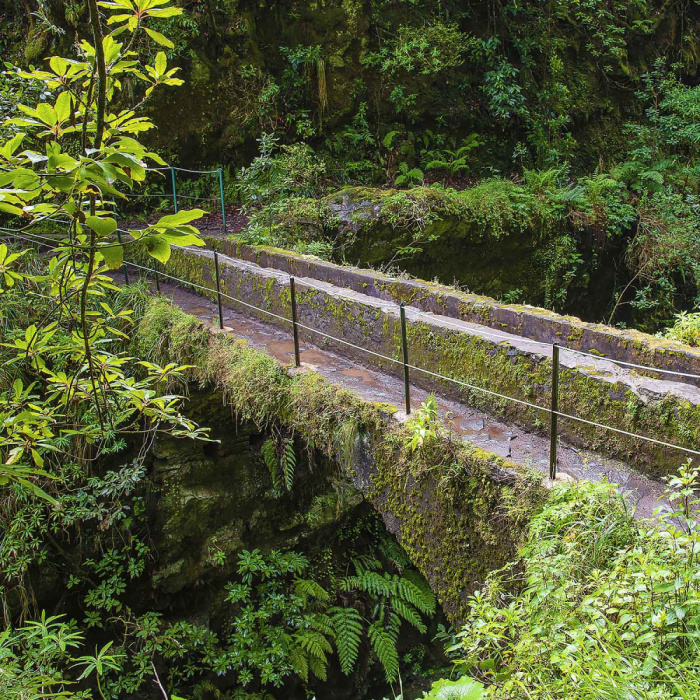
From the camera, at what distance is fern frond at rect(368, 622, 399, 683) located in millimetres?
7074

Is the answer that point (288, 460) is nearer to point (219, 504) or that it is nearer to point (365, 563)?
point (219, 504)

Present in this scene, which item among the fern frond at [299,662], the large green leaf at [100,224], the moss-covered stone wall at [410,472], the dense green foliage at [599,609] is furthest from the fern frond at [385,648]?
the large green leaf at [100,224]

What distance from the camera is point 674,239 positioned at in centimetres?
1077

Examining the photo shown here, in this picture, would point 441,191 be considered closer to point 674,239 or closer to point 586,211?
point 586,211

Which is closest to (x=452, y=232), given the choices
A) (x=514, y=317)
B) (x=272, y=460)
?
(x=514, y=317)

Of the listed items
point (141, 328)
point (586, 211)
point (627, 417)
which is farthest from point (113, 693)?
point (586, 211)

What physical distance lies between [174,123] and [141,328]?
627cm

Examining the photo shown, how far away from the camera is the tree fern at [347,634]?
6.93 meters

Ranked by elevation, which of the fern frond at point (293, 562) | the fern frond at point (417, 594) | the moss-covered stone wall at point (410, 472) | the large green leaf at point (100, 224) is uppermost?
the large green leaf at point (100, 224)

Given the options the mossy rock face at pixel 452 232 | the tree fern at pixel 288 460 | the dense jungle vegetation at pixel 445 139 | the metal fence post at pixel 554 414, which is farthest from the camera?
the dense jungle vegetation at pixel 445 139

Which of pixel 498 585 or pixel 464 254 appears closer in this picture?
pixel 498 585

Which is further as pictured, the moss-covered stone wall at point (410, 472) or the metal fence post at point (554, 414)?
the moss-covered stone wall at point (410, 472)

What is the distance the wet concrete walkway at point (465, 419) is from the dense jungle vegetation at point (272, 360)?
27 cm

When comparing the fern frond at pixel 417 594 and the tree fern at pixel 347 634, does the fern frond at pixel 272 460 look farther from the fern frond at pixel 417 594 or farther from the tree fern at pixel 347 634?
the fern frond at pixel 417 594
